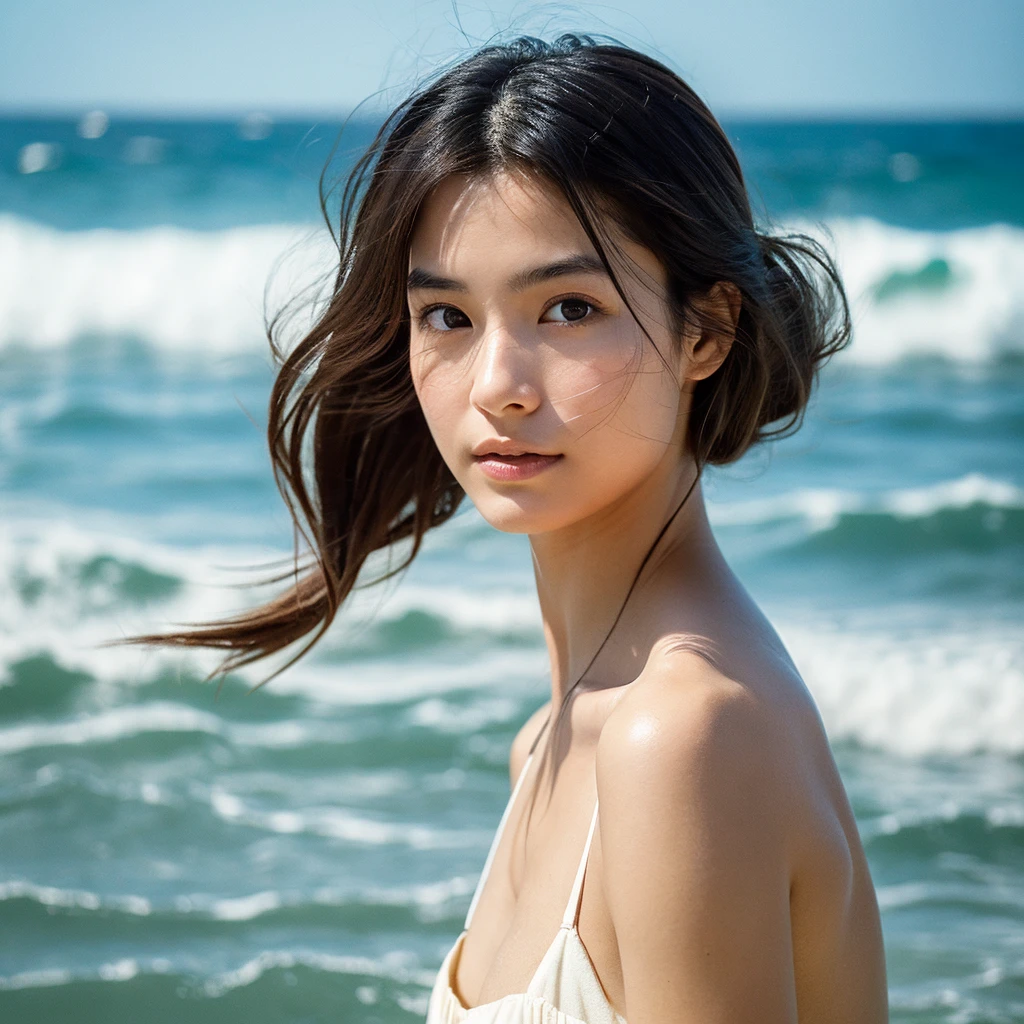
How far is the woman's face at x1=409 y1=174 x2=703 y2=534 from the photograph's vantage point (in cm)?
175

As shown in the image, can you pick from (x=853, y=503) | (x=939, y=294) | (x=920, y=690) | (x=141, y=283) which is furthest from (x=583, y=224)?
(x=141, y=283)

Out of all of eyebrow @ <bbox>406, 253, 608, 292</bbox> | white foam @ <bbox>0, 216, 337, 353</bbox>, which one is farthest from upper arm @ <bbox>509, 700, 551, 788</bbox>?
white foam @ <bbox>0, 216, 337, 353</bbox>

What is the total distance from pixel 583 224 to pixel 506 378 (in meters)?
0.23

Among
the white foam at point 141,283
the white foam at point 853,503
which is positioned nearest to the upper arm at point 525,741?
the white foam at point 853,503

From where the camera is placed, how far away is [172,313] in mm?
15602

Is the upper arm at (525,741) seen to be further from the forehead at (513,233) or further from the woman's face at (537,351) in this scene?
the forehead at (513,233)

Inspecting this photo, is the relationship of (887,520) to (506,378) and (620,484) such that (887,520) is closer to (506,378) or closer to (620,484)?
(620,484)

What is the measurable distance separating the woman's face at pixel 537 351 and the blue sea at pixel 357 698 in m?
0.54

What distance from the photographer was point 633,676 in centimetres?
186

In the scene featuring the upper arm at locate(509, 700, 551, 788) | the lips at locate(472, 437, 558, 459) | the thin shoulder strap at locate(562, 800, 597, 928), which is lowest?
the upper arm at locate(509, 700, 551, 788)

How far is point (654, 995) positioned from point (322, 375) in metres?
1.26

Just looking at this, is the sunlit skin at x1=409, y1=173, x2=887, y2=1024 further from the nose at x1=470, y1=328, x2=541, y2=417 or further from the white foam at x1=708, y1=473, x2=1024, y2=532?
the white foam at x1=708, y1=473, x2=1024, y2=532

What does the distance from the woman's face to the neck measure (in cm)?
12

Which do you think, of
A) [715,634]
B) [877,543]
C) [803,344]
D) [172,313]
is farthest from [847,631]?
[172,313]
